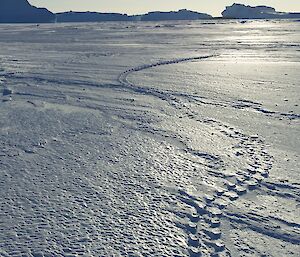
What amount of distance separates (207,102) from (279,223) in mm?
2996

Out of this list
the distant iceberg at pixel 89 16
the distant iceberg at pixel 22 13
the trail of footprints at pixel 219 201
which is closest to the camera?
the trail of footprints at pixel 219 201

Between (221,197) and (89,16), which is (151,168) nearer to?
(221,197)

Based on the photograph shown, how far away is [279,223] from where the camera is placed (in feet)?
8.14

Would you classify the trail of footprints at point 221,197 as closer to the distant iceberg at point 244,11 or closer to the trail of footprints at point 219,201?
the trail of footprints at point 219,201

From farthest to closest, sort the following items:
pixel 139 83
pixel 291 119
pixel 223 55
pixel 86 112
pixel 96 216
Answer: pixel 223 55
pixel 139 83
pixel 86 112
pixel 291 119
pixel 96 216

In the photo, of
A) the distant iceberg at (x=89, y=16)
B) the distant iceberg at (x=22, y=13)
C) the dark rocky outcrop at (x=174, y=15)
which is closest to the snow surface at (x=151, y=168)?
the distant iceberg at (x=22, y=13)

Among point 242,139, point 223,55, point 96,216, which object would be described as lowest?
point 96,216

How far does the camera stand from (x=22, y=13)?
234 feet

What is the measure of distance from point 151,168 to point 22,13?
74454 millimetres

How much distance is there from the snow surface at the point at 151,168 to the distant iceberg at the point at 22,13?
60.9 metres

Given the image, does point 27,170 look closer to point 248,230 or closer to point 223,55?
point 248,230

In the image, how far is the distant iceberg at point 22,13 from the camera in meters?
64.0

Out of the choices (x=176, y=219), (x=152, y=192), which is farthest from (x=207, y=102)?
(x=176, y=219)

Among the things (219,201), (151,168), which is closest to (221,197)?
(219,201)
